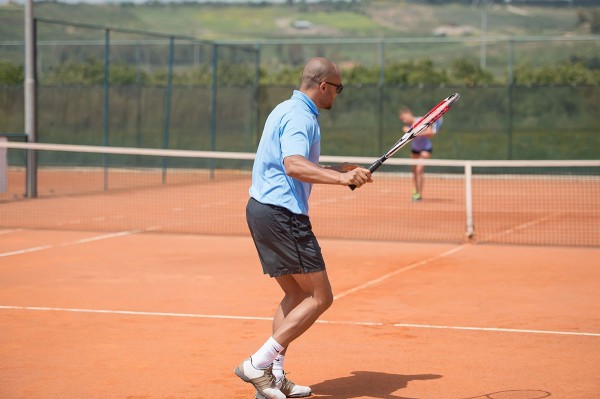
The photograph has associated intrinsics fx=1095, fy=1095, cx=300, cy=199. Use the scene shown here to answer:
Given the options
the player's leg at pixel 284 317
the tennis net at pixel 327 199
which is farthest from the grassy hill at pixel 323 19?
the player's leg at pixel 284 317

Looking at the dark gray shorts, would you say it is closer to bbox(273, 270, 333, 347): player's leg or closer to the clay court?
bbox(273, 270, 333, 347): player's leg

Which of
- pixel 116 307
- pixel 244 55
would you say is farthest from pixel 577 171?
pixel 244 55

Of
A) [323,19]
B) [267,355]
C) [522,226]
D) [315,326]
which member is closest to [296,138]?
[267,355]

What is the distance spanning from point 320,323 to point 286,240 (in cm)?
257

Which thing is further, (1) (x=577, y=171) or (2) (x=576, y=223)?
(1) (x=577, y=171)

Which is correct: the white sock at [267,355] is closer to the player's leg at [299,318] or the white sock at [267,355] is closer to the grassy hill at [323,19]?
the player's leg at [299,318]

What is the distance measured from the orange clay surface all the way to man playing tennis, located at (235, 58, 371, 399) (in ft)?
1.43

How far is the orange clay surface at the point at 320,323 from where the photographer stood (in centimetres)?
648

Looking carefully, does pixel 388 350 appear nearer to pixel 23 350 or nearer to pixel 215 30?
pixel 23 350

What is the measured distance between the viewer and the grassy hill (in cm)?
7181

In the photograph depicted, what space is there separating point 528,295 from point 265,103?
18.9 m

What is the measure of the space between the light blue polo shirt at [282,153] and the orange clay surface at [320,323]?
46.3 inches

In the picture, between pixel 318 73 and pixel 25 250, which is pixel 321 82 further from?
pixel 25 250

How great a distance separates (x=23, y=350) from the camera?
731 centimetres
